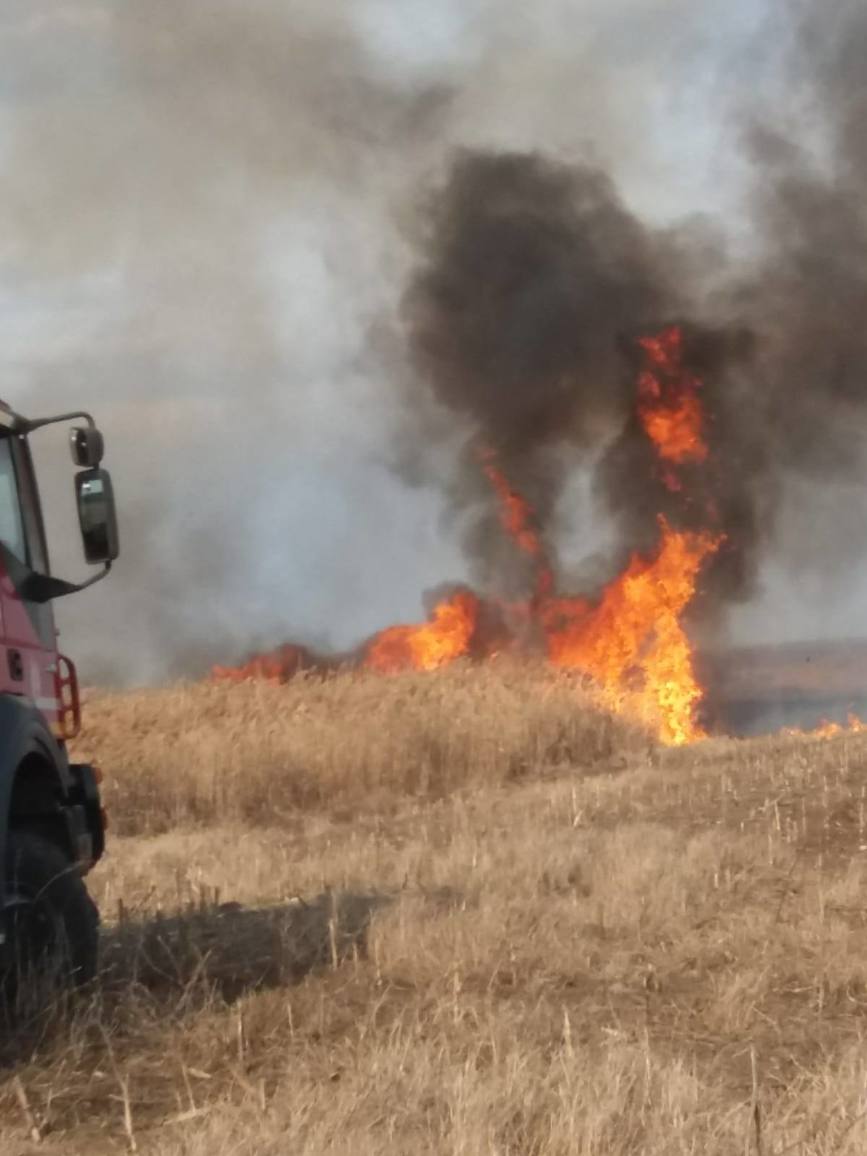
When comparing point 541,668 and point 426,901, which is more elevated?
point 541,668

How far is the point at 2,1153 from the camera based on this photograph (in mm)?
4355

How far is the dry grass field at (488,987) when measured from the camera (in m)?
4.37

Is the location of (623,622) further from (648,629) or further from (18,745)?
(18,745)

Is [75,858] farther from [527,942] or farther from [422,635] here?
[422,635]

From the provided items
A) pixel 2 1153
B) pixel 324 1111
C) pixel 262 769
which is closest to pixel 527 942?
pixel 324 1111

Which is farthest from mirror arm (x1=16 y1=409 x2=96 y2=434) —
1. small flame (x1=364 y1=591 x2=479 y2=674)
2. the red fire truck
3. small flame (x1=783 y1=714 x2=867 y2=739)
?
small flame (x1=364 y1=591 x2=479 y2=674)

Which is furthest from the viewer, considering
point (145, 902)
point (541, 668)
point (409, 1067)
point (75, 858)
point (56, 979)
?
point (541, 668)

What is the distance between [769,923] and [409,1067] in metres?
2.84

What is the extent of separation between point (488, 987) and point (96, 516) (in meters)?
2.69

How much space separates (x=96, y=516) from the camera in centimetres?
646

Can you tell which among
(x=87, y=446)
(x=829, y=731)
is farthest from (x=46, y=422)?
(x=829, y=731)

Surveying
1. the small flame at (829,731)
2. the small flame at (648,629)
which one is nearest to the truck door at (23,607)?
the small flame at (829,731)

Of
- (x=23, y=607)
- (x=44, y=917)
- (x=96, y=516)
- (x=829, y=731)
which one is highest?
(x=96, y=516)

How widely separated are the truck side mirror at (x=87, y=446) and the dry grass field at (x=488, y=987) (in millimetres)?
2254
